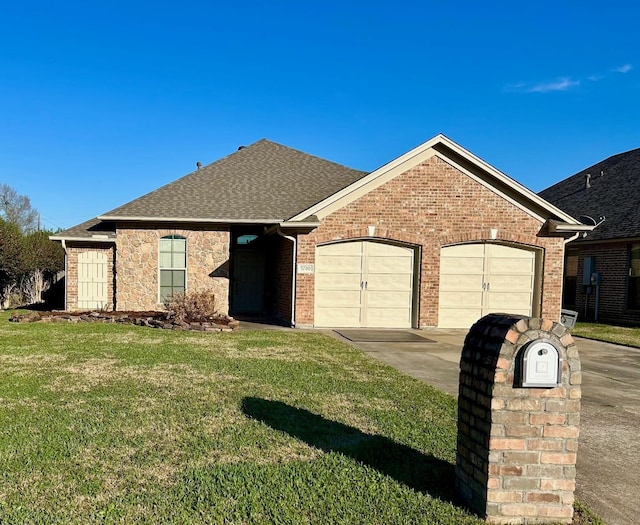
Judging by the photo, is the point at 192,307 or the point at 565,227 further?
the point at 565,227

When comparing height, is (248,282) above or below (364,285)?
below

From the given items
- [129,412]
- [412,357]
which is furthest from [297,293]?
[129,412]

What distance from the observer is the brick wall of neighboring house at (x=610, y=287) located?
16.3 meters

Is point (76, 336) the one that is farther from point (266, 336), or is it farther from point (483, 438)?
point (483, 438)

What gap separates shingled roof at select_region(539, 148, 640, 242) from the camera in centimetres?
1681

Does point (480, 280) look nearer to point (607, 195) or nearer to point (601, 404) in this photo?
point (601, 404)

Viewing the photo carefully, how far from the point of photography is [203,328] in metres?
11.4

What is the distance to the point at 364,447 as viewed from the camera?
4176mm

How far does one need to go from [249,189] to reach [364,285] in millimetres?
5539

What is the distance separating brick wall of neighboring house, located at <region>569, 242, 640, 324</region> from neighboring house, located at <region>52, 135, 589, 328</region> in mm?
5288

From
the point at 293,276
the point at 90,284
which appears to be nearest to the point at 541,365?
the point at 293,276

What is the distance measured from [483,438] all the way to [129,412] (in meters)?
3.84

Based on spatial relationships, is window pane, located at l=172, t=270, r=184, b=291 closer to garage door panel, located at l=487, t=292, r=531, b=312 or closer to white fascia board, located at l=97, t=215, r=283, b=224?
white fascia board, located at l=97, t=215, r=283, b=224

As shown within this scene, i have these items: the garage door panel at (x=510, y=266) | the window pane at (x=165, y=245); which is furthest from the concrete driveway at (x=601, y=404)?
the window pane at (x=165, y=245)
